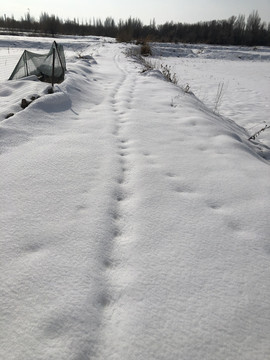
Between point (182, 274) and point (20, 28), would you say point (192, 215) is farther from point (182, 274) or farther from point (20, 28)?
point (20, 28)

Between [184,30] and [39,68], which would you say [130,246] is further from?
[184,30]

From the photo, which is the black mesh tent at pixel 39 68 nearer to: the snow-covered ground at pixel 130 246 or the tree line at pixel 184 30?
the snow-covered ground at pixel 130 246

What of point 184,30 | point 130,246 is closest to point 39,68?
point 130,246

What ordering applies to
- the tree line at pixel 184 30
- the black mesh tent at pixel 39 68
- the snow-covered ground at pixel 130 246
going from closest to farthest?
the snow-covered ground at pixel 130 246 < the black mesh tent at pixel 39 68 < the tree line at pixel 184 30

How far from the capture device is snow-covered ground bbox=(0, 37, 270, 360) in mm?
1001

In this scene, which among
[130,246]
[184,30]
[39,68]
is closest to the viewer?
[130,246]

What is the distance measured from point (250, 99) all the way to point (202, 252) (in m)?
7.01

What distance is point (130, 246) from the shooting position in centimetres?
148

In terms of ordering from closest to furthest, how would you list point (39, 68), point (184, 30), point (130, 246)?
point (130, 246), point (39, 68), point (184, 30)

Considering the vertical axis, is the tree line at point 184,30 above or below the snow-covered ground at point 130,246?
above

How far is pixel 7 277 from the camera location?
1.22 metres

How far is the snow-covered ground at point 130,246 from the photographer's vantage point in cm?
100

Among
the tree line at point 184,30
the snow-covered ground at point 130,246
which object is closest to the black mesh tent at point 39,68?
the snow-covered ground at point 130,246

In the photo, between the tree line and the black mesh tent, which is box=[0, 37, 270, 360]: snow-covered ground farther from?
the tree line
